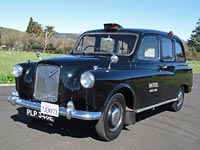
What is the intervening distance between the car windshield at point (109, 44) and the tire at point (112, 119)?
3.79 feet

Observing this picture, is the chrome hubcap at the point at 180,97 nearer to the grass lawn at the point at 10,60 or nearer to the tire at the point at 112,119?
the tire at the point at 112,119

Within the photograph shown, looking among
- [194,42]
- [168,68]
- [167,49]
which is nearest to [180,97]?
[168,68]

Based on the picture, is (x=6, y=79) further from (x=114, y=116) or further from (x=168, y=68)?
(x=114, y=116)

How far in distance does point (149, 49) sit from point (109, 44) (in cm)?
89

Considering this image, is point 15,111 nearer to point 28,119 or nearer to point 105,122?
point 28,119

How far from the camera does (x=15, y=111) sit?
695 cm

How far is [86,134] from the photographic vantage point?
213 inches

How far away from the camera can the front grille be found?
487 cm

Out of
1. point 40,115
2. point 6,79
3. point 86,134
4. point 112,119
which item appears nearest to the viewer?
point 40,115

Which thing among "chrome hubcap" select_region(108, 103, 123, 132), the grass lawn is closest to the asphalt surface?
"chrome hubcap" select_region(108, 103, 123, 132)

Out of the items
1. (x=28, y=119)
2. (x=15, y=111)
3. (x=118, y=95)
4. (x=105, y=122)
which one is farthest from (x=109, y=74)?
(x=15, y=111)

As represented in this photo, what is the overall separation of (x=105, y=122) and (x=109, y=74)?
80cm

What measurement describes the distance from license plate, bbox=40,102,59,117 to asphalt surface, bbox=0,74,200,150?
0.30 meters

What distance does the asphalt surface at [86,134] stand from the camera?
15.8 feet
